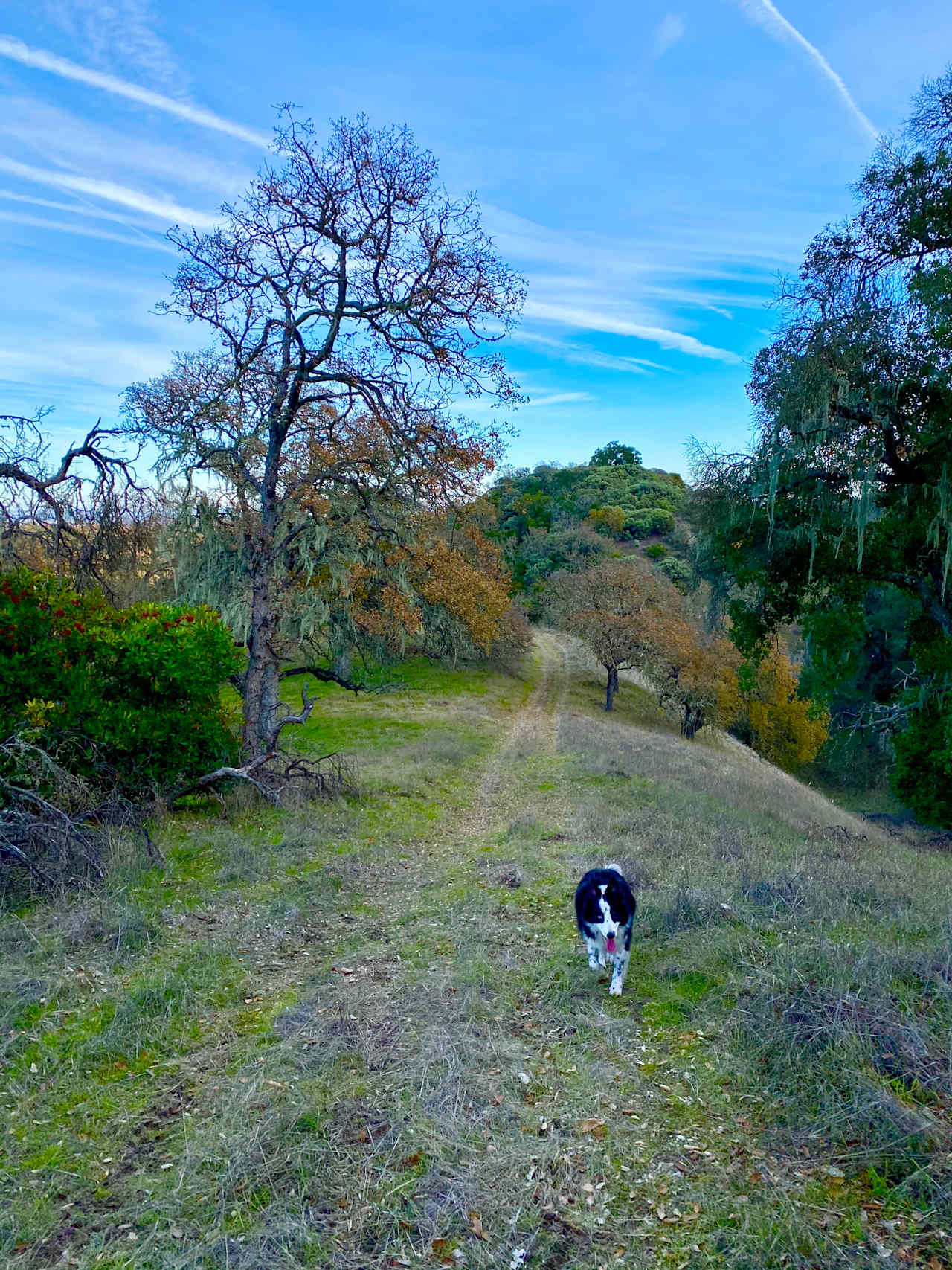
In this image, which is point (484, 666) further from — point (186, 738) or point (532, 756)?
point (186, 738)

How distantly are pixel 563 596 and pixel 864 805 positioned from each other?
17.4 metres

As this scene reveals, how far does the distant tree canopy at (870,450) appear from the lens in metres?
10.9

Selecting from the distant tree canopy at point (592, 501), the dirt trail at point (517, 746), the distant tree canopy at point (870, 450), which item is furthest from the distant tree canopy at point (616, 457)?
the distant tree canopy at point (870, 450)

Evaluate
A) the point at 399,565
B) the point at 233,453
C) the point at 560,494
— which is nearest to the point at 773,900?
the point at 233,453

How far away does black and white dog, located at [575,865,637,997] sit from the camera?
568cm

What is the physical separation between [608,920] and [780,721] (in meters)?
34.3

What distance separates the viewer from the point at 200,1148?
3885 mm

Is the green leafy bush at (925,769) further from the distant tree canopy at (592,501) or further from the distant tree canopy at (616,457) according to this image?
the distant tree canopy at (616,457)

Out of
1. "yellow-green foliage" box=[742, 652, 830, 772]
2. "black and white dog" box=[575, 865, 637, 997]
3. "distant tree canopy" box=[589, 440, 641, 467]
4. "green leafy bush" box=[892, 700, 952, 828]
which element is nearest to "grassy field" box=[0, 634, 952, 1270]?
"black and white dog" box=[575, 865, 637, 997]

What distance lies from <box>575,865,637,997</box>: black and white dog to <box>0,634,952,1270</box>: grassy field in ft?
0.71

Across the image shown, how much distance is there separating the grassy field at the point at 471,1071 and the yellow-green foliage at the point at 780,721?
28341 millimetres

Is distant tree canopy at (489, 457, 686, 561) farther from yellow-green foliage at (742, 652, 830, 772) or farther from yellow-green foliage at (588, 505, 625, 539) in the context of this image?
yellow-green foliage at (742, 652, 830, 772)

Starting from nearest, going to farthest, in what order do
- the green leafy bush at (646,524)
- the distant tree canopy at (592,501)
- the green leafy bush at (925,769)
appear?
the green leafy bush at (925,769)
the distant tree canopy at (592,501)
the green leafy bush at (646,524)

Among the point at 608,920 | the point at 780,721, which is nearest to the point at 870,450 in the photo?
the point at 608,920
